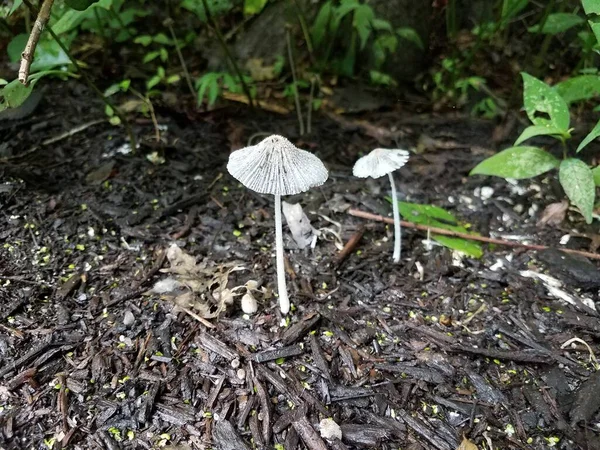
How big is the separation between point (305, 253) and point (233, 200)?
0.60m

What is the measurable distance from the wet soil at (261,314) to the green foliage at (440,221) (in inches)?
2.0

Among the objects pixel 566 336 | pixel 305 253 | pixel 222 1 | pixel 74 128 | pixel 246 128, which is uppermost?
pixel 222 1

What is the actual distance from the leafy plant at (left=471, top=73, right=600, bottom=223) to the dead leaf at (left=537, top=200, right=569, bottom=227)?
39 centimetres

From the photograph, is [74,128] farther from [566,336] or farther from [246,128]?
[566,336]

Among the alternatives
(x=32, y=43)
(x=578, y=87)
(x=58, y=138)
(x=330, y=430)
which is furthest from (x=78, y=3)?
(x=578, y=87)

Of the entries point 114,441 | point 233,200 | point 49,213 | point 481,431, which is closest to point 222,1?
point 233,200

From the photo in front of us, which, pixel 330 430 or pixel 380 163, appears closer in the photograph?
pixel 330 430

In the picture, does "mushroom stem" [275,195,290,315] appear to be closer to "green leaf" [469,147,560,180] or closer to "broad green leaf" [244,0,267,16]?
"green leaf" [469,147,560,180]

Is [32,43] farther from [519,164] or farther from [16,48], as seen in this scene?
[519,164]

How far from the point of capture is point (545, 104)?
2.60 metres

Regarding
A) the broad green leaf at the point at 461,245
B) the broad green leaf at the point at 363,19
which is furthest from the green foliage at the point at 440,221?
the broad green leaf at the point at 363,19

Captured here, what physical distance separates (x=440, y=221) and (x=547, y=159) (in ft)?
2.19

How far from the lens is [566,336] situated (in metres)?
2.31

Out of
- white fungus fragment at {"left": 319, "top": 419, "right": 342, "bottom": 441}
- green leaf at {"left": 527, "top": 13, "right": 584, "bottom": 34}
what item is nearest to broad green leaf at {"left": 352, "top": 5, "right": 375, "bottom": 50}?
green leaf at {"left": 527, "top": 13, "right": 584, "bottom": 34}
